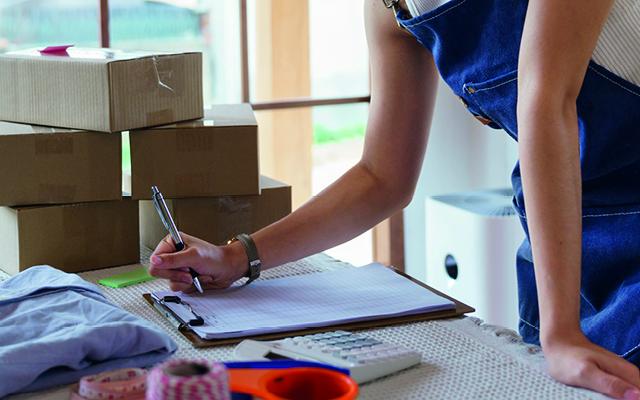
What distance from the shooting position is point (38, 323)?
1000 millimetres

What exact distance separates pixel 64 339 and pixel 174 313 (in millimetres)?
211

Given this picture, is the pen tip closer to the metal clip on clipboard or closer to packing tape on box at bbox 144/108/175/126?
the metal clip on clipboard

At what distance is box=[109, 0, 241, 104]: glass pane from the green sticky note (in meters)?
1.33

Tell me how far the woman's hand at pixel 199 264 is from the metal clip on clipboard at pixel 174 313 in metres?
0.05

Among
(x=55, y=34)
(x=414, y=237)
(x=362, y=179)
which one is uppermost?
(x=55, y=34)

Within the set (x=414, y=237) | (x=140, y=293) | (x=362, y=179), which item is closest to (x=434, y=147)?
(x=414, y=237)

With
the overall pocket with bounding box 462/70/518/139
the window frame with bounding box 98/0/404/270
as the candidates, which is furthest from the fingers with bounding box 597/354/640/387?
the window frame with bounding box 98/0/404/270

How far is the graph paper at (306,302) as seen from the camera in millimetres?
1087

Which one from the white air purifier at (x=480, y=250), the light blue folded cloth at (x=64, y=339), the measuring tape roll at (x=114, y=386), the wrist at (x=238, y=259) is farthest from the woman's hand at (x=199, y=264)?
the white air purifier at (x=480, y=250)

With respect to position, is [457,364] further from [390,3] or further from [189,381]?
[390,3]

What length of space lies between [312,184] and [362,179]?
163 cm

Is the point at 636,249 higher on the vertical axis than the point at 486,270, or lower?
higher

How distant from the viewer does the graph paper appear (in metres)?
1.09

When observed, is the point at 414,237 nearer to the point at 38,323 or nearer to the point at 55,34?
the point at 55,34
